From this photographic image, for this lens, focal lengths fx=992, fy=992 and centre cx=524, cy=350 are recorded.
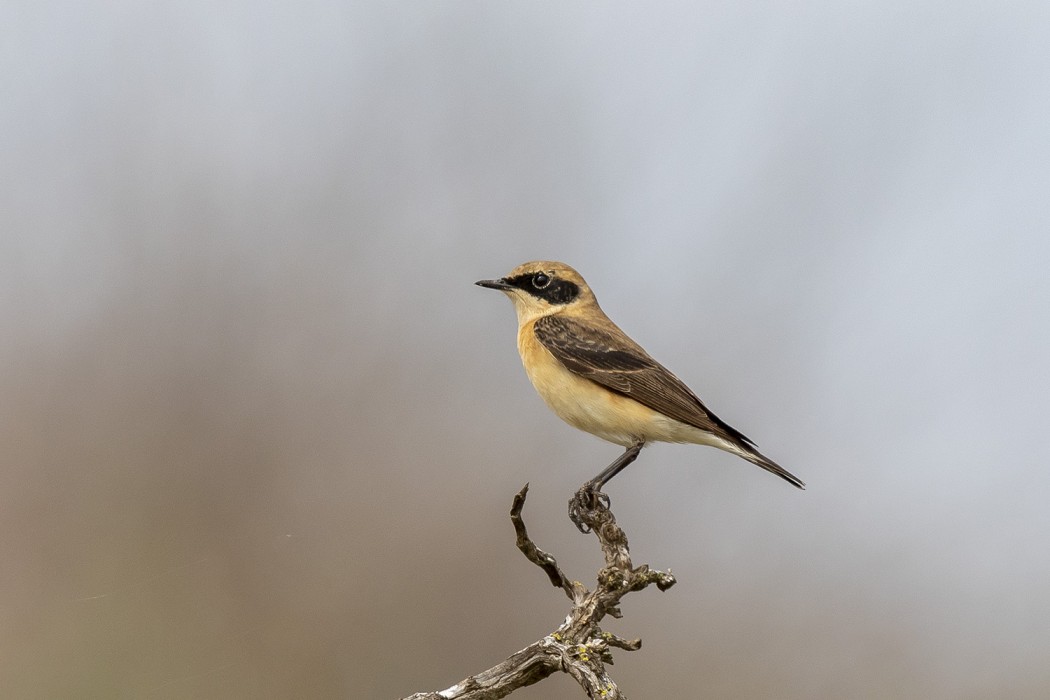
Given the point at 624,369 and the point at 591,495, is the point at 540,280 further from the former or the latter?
the point at 591,495

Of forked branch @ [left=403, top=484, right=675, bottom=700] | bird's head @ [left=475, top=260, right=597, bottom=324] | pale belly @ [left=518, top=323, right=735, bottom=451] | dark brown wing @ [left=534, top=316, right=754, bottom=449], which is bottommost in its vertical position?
forked branch @ [left=403, top=484, right=675, bottom=700]

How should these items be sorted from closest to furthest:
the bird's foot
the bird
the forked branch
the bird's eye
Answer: the forked branch, the bird's foot, the bird, the bird's eye

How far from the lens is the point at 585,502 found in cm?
450

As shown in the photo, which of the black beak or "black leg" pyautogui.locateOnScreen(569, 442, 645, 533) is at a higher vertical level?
the black beak

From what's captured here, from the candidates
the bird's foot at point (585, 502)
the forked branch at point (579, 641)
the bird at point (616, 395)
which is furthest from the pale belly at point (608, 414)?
the forked branch at point (579, 641)

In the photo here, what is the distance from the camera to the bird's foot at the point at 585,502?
4.34m

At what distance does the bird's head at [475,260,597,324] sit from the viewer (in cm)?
550

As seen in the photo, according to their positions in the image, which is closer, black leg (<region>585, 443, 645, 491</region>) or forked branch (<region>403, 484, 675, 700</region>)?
forked branch (<region>403, 484, 675, 700</region>)

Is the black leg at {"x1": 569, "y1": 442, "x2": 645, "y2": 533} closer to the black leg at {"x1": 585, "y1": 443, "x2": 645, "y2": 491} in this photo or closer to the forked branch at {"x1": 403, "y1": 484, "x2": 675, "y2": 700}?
the black leg at {"x1": 585, "y1": 443, "x2": 645, "y2": 491}

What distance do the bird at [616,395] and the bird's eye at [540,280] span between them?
28cm

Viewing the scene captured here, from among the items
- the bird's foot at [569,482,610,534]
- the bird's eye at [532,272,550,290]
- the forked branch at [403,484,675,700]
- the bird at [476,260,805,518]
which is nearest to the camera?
the forked branch at [403,484,675,700]

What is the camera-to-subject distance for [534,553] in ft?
11.5

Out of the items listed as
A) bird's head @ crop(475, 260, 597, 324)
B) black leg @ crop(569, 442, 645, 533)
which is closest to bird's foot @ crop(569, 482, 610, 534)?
black leg @ crop(569, 442, 645, 533)

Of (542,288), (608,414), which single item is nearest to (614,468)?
(608,414)
